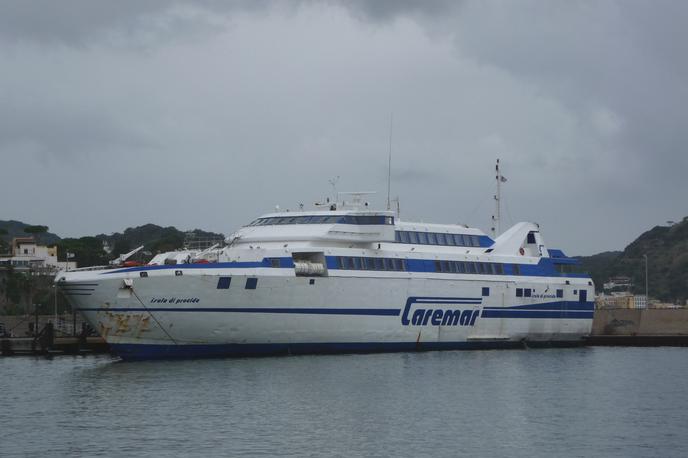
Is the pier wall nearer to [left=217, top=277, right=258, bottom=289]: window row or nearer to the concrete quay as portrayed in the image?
the concrete quay

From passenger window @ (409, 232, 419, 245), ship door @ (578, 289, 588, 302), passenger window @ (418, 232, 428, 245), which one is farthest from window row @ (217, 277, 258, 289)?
ship door @ (578, 289, 588, 302)

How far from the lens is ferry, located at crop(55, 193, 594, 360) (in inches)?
1726

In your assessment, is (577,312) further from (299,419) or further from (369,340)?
(299,419)

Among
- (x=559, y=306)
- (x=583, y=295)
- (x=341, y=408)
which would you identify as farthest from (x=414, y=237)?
(x=341, y=408)

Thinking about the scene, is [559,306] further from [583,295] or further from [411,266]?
[411,266]

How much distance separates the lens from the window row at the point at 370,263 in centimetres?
4758

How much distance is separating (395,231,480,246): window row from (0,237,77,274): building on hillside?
60.0m

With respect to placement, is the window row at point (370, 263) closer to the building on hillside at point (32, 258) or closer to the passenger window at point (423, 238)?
the passenger window at point (423, 238)

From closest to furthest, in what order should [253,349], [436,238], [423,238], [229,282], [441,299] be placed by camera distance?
[229,282], [253,349], [441,299], [423,238], [436,238]

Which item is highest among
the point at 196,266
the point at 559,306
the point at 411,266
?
the point at 411,266

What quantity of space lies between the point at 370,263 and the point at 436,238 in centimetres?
483

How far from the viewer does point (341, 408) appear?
1364 inches

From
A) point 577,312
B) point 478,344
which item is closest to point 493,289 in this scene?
point 478,344

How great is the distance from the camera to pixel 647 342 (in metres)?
62.7
